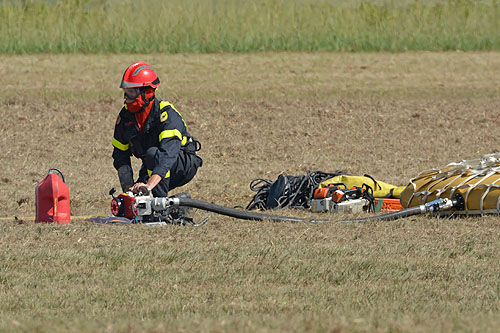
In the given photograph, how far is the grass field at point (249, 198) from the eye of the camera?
495 centimetres

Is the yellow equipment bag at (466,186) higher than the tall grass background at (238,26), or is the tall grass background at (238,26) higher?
the tall grass background at (238,26)

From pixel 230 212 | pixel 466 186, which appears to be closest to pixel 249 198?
pixel 230 212

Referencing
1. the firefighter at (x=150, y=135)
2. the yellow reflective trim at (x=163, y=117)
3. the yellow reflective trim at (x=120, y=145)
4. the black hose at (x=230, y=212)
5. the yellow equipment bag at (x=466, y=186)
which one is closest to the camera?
the black hose at (x=230, y=212)

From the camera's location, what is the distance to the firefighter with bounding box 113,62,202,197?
26.2ft

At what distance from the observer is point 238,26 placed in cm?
2192

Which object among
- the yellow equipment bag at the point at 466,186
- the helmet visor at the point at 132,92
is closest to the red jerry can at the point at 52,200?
the helmet visor at the point at 132,92

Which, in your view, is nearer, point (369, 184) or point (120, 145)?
point (120, 145)

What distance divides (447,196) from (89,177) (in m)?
5.81

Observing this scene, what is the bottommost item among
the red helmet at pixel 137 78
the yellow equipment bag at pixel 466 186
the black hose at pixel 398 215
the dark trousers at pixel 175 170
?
the black hose at pixel 398 215

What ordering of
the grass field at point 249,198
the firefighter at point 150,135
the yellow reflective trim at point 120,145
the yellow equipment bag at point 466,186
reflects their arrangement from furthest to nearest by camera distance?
the yellow reflective trim at point 120,145 → the firefighter at point 150,135 → the yellow equipment bag at point 466,186 → the grass field at point 249,198

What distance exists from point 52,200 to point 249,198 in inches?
132

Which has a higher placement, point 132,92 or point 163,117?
point 132,92

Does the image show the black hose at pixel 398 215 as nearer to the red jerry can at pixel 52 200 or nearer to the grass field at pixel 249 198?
the grass field at pixel 249 198

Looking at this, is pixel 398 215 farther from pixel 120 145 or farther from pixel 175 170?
pixel 120 145
